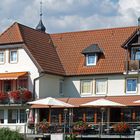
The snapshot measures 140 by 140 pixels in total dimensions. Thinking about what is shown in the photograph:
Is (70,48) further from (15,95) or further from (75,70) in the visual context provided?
(15,95)

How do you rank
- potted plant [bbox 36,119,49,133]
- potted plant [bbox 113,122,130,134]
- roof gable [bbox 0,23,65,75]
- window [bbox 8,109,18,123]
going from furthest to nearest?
window [bbox 8,109,18,123], roof gable [bbox 0,23,65,75], potted plant [bbox 36,119,49,133], potted plant [bbox 113,122,130,134]

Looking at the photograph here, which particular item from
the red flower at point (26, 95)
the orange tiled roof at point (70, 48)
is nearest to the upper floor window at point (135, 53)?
the orange tiled roof at point (70, 48)

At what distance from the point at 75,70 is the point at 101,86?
3663 millimetres

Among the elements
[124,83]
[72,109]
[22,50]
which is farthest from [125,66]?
[22,50]

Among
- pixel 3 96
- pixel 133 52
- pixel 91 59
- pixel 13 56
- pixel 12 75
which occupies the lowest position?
pixel 3 96

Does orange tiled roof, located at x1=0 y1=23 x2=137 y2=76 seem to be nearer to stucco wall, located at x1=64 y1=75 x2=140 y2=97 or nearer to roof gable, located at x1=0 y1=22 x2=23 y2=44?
roof gable, located at x1=0 y1=22 x2=23 y2=44

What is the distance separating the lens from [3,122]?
177 feet

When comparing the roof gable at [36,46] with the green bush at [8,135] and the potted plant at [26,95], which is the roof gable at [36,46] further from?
the green bush at [8,135]

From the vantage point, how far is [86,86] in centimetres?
5400

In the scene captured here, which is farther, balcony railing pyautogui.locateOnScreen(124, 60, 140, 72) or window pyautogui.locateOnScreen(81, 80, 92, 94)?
window pyautogui.locateOnScreen(81, 80, 92, 94)

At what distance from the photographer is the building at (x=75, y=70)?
2009 inches

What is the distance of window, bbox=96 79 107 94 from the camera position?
52875 millimetres

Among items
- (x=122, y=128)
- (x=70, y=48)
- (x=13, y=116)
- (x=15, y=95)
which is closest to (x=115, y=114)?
(x=122, y=128)

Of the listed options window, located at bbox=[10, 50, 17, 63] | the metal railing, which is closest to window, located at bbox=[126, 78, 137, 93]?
the metal railing
